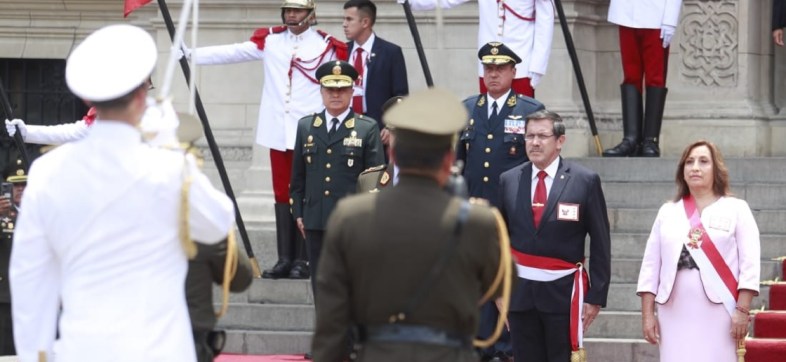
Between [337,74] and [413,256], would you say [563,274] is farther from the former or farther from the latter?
[413,256]

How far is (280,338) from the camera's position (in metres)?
A: 12.2

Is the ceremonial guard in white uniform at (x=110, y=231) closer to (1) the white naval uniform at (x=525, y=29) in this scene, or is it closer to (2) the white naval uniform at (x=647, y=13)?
(1) the white naval uniform at (x=525, y=29)

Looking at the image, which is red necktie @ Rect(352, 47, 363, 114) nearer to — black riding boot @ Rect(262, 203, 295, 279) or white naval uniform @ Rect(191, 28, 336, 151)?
white naval uniform @ Rect(191, 28, 336, 151)

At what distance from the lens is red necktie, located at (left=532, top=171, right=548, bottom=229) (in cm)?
980

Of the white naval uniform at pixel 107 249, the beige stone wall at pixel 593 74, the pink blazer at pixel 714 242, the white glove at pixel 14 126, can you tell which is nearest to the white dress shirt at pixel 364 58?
the beige stone wall at pixel 593 74

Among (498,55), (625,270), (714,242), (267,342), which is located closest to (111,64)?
(714,242)

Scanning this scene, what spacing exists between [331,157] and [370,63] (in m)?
1.21

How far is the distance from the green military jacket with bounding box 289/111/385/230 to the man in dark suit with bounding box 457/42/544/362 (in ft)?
2.26

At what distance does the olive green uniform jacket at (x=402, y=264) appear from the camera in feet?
19.7

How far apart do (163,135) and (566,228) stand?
12.6ft

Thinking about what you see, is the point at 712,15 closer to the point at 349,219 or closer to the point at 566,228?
the point at 566,228

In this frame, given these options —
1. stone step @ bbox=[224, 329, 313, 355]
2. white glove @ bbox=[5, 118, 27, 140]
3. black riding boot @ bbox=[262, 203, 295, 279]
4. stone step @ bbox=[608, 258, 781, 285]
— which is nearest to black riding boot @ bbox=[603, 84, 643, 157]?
stone step @ bbox=[608, 258, 781, 285]

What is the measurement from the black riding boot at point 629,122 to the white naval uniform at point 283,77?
7.26 feet

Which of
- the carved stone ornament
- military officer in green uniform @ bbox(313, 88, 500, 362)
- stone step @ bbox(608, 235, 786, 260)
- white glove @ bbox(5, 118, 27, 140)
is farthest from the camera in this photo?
the carved stone ornament
